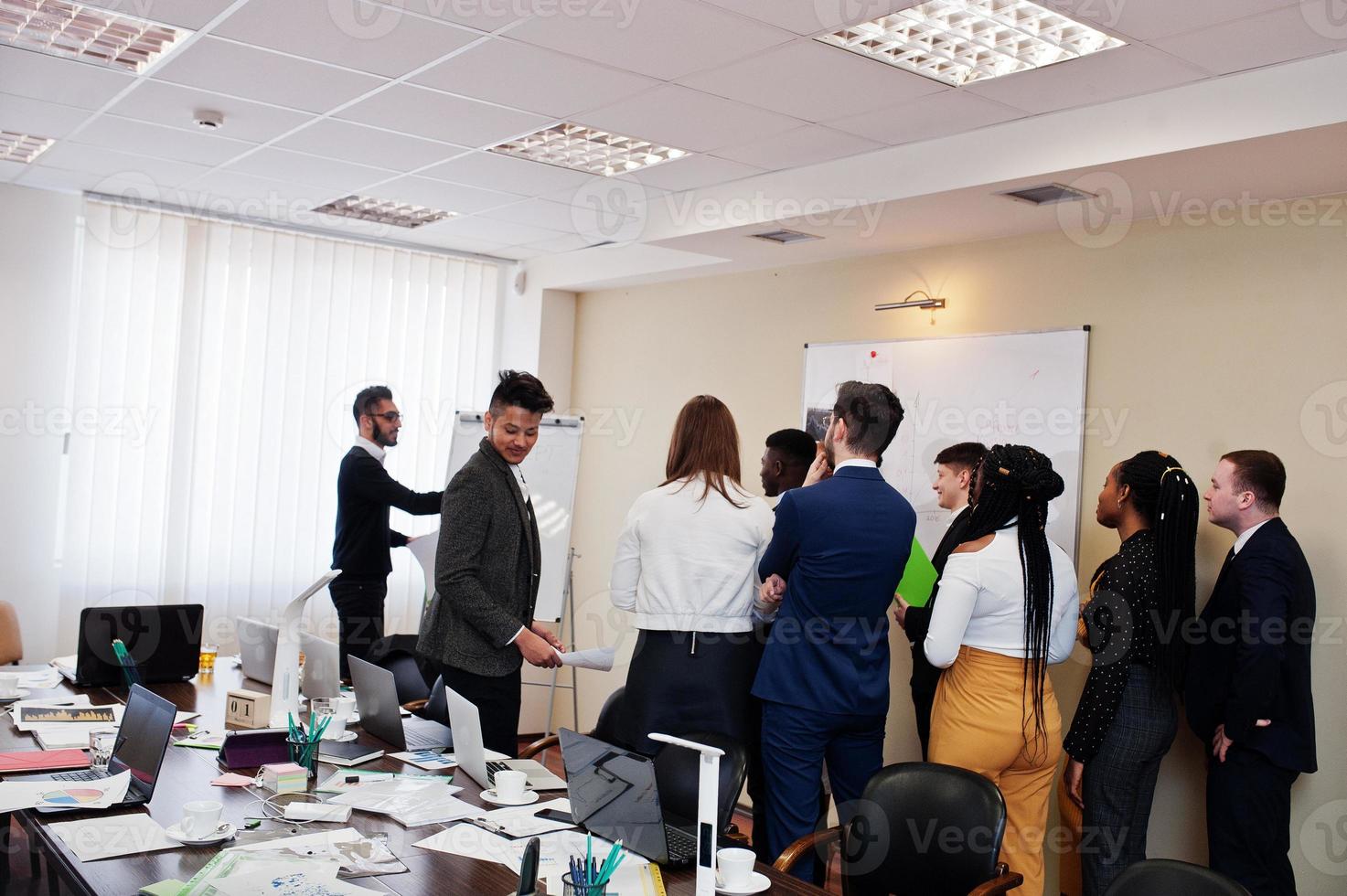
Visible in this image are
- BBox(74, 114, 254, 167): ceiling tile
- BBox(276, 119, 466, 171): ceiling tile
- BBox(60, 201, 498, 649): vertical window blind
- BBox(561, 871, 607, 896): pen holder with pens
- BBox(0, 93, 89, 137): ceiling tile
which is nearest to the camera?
BBox(561, 871, 607, 896): pen holder with pens

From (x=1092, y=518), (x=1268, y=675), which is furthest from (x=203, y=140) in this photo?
(x=1268, y=675)

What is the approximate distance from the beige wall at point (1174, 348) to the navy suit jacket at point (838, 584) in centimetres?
122

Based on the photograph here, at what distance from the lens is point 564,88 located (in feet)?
12.0

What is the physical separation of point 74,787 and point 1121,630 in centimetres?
297

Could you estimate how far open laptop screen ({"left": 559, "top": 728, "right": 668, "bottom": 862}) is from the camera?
2.24 metres

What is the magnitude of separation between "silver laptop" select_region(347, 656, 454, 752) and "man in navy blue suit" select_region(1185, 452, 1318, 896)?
2315 mm

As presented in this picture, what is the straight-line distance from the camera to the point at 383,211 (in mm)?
5898

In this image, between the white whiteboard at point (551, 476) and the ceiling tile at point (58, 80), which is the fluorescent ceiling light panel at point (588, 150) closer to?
the ceiling tile at point (58, 80)

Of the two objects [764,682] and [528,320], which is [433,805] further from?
[528,320]

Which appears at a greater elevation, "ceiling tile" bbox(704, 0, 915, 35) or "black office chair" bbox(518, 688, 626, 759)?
"ceiling tile" bbox(704, 0, 915, 35)

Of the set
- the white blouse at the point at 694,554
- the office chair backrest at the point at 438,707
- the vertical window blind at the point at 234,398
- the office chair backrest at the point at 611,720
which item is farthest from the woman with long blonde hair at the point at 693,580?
the vertical window blind at the point at 234,398

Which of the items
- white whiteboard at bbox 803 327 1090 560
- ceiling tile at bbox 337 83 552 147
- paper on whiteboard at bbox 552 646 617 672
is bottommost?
paper on whiteboard at bbox 552 646 617 672

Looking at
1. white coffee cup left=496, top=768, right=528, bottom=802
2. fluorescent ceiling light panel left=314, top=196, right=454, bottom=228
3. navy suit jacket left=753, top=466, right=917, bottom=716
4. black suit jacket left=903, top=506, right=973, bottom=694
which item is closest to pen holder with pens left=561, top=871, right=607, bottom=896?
white coffee cup left=496, top=768, right=528, bottom=802

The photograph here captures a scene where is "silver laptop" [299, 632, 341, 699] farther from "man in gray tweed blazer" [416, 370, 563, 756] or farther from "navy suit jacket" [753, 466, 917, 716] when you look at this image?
"navy suit jacket" [753, 466, 917, 716]
